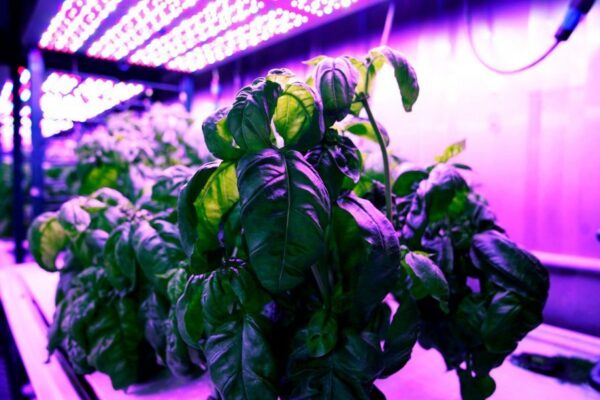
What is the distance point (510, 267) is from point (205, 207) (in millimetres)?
416

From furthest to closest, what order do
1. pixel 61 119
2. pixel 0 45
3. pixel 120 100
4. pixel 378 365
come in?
pixel 120 100, pixel 61 119, pixel 0 45, pixel 378 365

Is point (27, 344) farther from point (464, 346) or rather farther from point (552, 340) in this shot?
point (552, 340)

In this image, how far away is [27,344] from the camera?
88cm

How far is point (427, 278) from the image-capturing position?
1.63 ft

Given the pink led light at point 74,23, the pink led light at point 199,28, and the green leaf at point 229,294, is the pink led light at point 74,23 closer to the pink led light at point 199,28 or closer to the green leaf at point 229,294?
the pink led light at point 199,28

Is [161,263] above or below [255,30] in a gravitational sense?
below

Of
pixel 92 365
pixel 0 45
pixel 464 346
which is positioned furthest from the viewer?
pixel 0 45

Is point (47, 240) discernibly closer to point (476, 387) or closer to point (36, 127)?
point (476, 387)

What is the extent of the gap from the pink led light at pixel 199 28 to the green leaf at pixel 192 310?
51cm

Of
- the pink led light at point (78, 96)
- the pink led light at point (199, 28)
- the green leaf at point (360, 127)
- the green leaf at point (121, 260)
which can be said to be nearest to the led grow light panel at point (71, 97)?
the pink led light at point (78, 96)

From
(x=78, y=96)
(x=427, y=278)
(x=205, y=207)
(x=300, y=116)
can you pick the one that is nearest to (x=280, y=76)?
(x=300, y=116)

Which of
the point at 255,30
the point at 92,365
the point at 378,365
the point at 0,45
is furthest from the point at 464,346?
the point at 0,45

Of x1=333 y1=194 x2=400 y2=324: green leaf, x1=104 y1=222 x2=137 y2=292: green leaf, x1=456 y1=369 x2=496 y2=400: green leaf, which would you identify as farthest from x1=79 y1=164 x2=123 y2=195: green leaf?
x1=456 y1=369 x2=496 y2=400: green leaf

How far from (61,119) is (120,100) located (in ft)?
0.94
